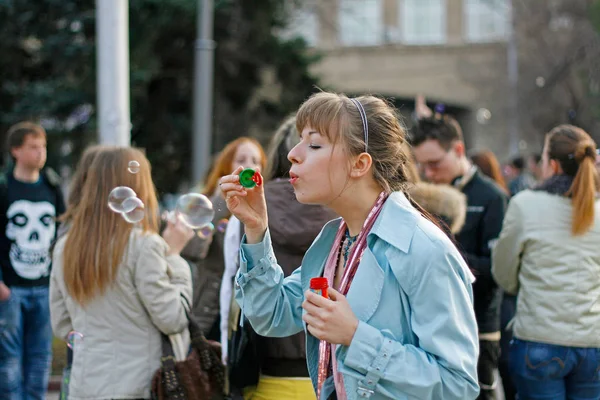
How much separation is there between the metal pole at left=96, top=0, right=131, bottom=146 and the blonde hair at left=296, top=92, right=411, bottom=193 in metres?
4.67

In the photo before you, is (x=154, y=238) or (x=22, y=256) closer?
(x=154, y=238)

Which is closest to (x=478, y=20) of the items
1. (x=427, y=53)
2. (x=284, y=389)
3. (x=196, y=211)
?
(x=427, y=53)

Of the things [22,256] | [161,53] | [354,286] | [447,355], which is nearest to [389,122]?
[354,286]

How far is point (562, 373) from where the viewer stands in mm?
4152

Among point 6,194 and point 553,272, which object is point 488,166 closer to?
point 553,272

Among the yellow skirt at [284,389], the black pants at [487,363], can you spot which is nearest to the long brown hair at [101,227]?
the yellow skirt at [284,389]

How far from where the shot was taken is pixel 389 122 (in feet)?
8.30

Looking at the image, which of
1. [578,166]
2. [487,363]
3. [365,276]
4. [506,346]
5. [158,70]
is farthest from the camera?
[158,70]

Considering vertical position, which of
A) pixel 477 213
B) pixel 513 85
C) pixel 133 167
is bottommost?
pixel 477 213

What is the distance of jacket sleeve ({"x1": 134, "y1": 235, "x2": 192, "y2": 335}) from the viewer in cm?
383

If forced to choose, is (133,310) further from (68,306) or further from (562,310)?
(562,310)

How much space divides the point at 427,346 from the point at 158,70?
411 inches

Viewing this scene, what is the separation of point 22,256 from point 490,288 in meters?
3.47

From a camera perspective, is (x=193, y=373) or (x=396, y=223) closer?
(x=396, y=223)
